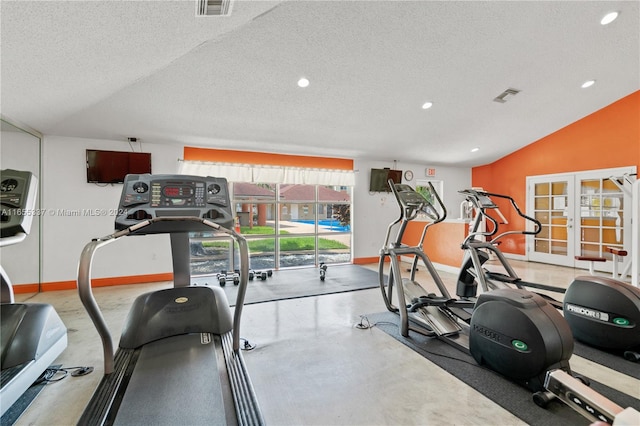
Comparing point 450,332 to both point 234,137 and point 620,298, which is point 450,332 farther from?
point 234,137

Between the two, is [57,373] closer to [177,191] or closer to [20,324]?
[20,324]

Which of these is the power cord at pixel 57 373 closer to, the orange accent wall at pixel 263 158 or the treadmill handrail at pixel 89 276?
the treadmill handrail at pixel 89 276

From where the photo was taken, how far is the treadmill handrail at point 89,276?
171cm

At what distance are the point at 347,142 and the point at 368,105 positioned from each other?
1.22 metres

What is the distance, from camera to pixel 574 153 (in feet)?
19.2

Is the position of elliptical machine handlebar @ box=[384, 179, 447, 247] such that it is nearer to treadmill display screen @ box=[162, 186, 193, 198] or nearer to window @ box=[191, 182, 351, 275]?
treadmill display screen @ box=[162, 186, 193, 198]

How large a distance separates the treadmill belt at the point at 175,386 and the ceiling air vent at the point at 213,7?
2.46m

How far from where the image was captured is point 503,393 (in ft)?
6.16

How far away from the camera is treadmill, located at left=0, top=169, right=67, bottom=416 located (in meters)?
1.87

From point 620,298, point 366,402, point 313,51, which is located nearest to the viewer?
point 366,402

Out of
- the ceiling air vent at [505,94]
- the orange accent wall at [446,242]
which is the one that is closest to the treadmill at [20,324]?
the orange accent wall at [446,242]

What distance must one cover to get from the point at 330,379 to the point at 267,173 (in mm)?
4126

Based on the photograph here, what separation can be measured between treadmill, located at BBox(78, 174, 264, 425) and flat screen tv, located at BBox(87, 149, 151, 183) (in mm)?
2785

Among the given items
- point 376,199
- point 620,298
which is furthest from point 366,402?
point 376,199
